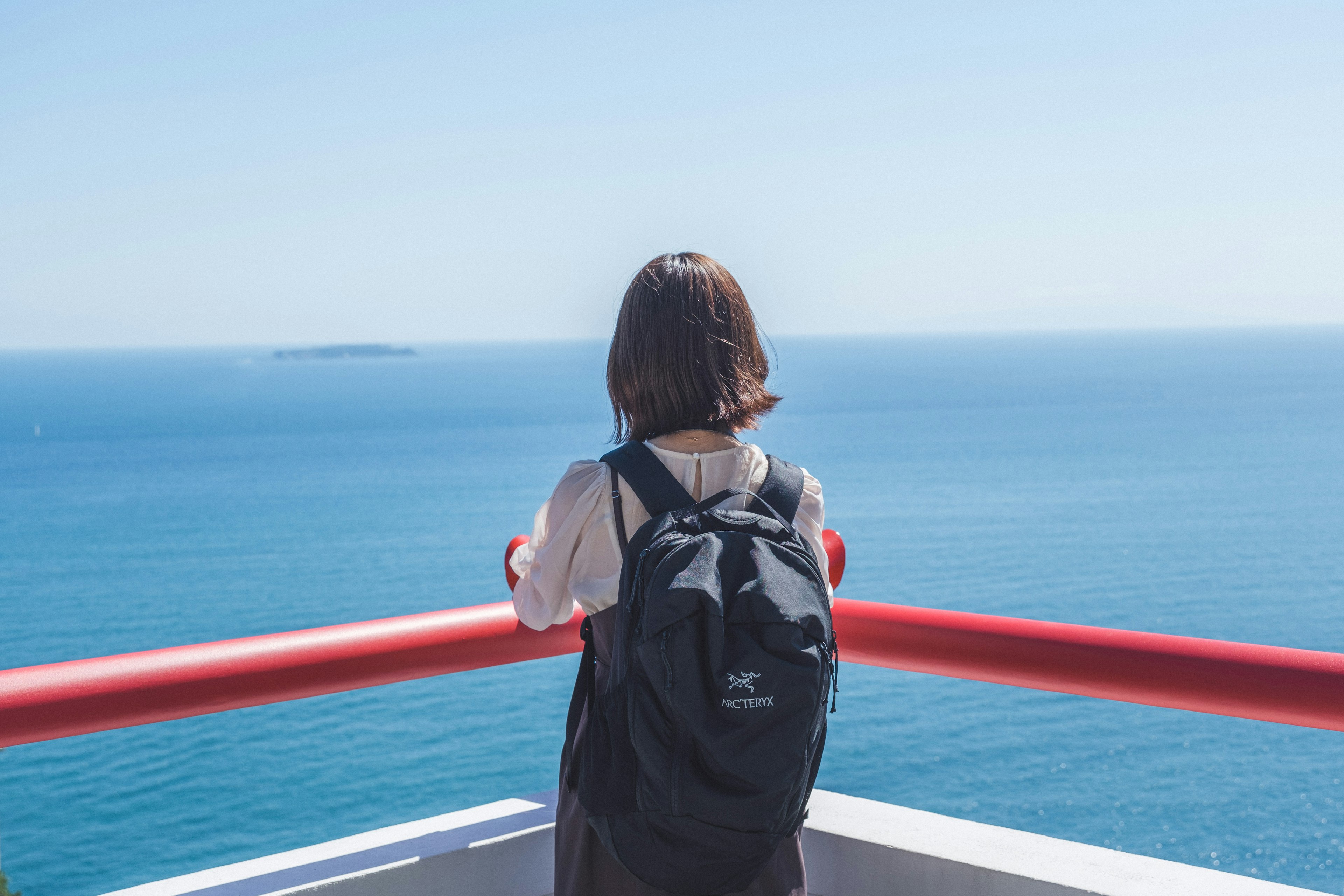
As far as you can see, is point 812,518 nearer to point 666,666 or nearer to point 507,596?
point 666,666

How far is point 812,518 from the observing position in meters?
1.50

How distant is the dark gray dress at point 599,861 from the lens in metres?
1.44

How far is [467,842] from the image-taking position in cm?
174

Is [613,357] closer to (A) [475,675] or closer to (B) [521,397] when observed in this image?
(A) [475,675]

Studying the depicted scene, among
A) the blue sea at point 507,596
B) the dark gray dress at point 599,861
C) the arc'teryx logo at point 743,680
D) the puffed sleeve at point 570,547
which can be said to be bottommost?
the blue sea at point 507,596

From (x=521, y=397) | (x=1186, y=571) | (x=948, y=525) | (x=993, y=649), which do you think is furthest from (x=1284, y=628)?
(x=521, y=397)

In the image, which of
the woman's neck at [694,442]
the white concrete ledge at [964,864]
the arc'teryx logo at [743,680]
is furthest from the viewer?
the white concrete ledge at [964,864]

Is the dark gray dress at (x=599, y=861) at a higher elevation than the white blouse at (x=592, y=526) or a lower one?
lower

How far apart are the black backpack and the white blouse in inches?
1.3

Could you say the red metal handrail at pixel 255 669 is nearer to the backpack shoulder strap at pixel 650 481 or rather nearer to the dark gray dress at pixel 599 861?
the dark gray dress at pixel 599 861

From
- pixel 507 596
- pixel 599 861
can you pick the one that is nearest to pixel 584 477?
pixel 599 861

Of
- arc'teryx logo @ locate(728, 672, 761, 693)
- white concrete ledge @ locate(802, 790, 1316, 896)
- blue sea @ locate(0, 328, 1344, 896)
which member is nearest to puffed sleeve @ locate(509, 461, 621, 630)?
arc'teryx logo @ locate(728, 672, 761, 693)

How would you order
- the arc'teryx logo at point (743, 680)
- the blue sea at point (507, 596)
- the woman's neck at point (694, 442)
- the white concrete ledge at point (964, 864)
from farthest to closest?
the blue sea at point (507, 596)
the white concrete ledge at point (964, 864)
the woman's neck at point (694, 442)
the arc'teryx logo at point (743, 680)

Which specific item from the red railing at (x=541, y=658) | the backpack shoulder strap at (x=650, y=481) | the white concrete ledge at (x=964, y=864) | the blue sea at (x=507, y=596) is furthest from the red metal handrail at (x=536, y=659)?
the blue sea at (x=507, y=596)
